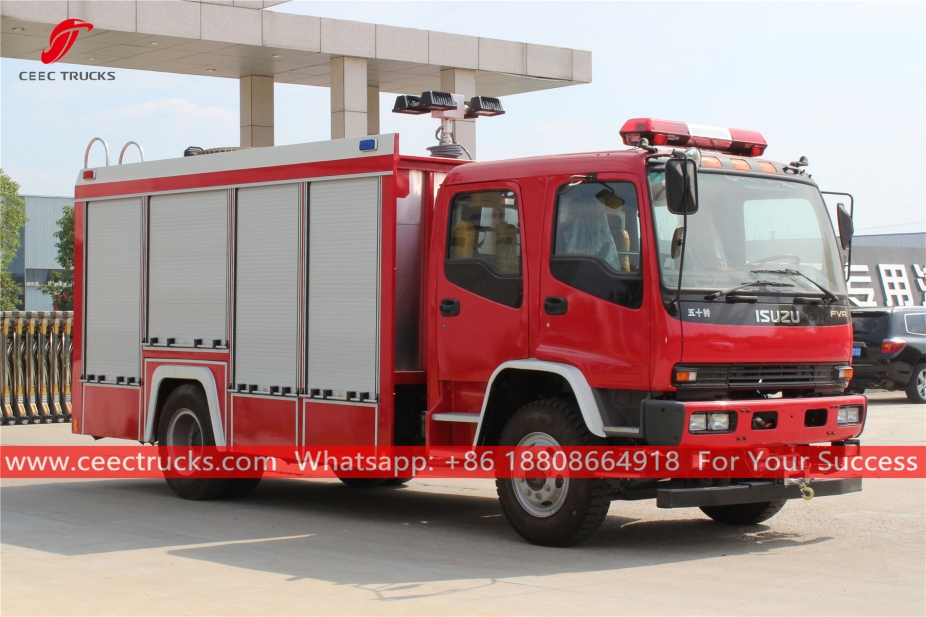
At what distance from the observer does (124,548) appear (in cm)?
866

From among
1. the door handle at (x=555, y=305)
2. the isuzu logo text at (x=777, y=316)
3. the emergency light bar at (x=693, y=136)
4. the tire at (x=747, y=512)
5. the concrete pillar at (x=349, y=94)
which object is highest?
the concrete pillar at (x=349, y=94)

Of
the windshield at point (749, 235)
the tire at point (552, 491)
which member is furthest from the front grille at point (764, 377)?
the tire at point (552, 491)

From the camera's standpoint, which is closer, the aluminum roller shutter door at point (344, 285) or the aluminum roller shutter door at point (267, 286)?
the aluminum roller shutter door at point (344, 285)

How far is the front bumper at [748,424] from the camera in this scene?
7727 millimetres

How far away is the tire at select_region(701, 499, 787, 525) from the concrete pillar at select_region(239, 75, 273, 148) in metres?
17.9

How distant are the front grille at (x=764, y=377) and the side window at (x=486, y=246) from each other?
149cm

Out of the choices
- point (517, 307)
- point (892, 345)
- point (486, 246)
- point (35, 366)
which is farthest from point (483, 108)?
point (892, 345)

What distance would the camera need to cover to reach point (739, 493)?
8.23 metres

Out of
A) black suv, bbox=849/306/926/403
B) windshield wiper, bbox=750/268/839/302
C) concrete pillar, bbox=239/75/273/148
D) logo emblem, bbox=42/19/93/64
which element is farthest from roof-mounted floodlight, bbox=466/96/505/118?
concrete pillar, bbox=239/75/273/148

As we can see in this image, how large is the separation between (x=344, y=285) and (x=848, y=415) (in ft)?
13.4

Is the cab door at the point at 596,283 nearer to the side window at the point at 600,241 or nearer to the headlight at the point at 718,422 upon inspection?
the side window at the point at 600,241

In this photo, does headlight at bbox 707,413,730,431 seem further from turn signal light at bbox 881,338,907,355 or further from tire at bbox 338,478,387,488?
turn signal light at bbox 881,338,907,355

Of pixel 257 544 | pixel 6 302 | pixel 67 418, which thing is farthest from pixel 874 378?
pixel 6 302

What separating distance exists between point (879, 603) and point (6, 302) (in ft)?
230
